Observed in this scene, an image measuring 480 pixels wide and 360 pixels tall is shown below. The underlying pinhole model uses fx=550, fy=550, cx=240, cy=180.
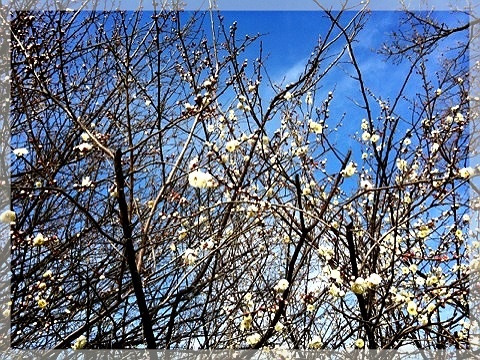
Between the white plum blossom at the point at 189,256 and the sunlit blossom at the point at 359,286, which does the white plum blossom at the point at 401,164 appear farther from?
the white plum blossom at the point at 189,256

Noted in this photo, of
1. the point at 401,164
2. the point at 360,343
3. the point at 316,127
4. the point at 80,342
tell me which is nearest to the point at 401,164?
the point at 401,164

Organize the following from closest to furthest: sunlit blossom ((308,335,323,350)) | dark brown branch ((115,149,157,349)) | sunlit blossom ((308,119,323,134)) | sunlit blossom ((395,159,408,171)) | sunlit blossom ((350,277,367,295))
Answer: dark brown branch ((115,149,157,349)) < sunlit blossom ((350,277,367,295)) < sunlit blossom ((308,335,323,350)) < sunlit blossom ((395,159,408,171)) < sunlit blossom ((308,119,323,134))

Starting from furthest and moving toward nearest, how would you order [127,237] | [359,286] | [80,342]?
1. [80,342]
2. [359,286]
3. [127,237]

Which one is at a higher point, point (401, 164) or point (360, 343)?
point (401, 164)

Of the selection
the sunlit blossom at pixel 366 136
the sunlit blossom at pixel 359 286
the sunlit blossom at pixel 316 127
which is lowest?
the sunlit blossom at pixel 359 286

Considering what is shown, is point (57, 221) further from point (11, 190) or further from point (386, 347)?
point (386, 347)

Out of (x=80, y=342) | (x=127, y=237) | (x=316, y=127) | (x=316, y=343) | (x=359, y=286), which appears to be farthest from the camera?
(x=316, y=127)

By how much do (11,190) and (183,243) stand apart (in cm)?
81

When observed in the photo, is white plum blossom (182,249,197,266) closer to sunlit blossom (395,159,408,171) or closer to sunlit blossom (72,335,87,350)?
sunlit blossom (72,335,87,350)

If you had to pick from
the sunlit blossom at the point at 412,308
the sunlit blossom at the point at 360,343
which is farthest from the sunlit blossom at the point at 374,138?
the sunlit blossom at the point at 360,343

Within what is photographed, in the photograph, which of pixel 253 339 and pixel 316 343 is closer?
pixel 253 339

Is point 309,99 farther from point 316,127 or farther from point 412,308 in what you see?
point 412,308

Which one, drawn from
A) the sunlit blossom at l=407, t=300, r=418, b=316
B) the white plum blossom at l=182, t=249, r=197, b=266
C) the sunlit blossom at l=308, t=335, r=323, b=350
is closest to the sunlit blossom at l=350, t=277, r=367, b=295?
the sunlit blossom at l=407, t=300, r=418, b=316

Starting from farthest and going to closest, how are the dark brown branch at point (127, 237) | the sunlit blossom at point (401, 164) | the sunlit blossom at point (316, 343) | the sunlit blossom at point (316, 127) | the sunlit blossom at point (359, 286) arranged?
the sunlit blossom at point (316, 127)
the sunlit blossom at point (401, 164)
the sunlit blossom at point (316, 343)
the sunlit blossom at point (359, 286)
the dark brown branch at point (127, 237)
